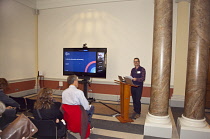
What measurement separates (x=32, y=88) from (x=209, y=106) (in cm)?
664

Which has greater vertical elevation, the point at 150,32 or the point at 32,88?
the point at 150,32

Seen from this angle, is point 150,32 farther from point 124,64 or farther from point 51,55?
point 51,55

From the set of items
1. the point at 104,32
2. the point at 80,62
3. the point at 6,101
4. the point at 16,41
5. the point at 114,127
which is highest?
the point at 104,32

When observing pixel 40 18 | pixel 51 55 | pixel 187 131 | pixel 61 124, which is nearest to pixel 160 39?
pixel 187 131

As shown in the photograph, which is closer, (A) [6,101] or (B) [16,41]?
(A) [6,101]

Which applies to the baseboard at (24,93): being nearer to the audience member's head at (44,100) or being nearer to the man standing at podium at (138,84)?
the audience member's head at (44,100)

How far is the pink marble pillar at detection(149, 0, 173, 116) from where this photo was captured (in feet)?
10.3

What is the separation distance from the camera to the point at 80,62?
5.71m

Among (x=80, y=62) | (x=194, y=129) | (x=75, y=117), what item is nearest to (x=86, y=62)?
(x=80, y=62)

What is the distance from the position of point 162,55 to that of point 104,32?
3187 mm

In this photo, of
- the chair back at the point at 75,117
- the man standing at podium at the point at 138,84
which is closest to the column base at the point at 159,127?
the man standing at podium at the point at 138,84

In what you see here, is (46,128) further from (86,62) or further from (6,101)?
(86,62)

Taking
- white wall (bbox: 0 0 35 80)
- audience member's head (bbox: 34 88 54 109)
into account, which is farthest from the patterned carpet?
white wall (bbox: 0 0 35 80)

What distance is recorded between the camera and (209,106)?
17.1ft
